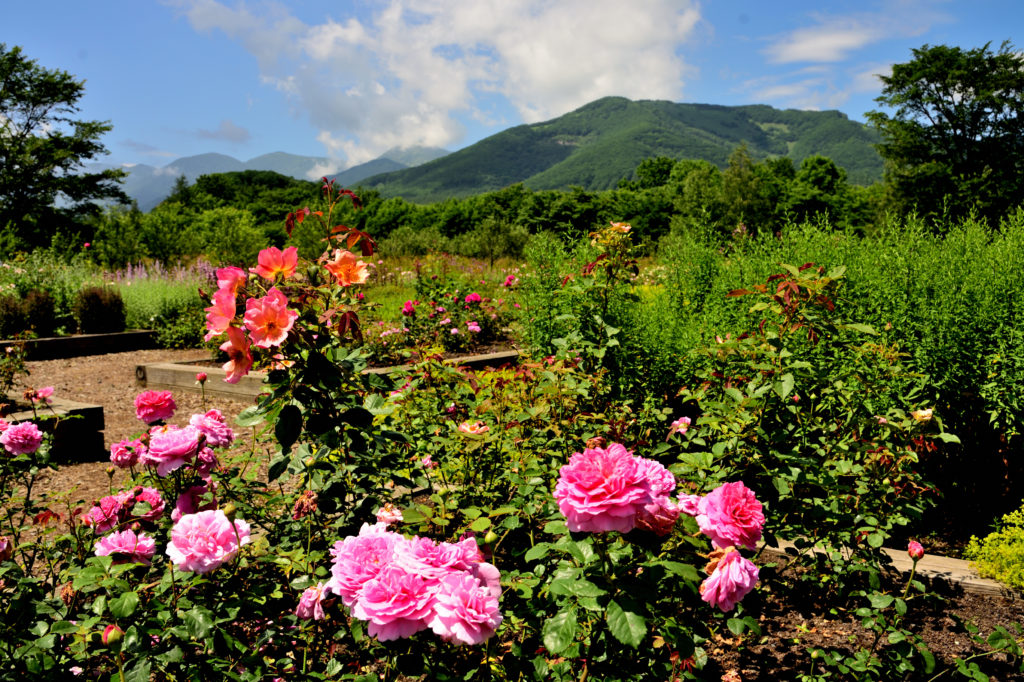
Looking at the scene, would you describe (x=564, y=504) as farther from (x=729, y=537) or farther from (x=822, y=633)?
(x=822, y=633)

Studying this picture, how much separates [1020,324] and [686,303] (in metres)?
1.77

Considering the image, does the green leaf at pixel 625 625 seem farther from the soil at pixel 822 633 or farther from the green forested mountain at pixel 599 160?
the green forested mountain at pixel 599 160

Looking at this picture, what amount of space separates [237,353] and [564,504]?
81 cm

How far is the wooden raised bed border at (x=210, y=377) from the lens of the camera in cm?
543

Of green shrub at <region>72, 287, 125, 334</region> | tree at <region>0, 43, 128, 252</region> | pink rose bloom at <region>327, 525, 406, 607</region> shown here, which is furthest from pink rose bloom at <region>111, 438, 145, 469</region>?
tree at <region>0, 43, 128, 252</region>

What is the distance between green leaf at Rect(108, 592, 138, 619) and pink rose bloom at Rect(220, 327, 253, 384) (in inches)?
17.0

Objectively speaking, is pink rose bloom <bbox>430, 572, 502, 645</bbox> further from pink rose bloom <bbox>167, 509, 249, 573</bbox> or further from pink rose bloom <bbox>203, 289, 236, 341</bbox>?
pink rose bloom <bbox>203, 289, 236, 341</bbox>

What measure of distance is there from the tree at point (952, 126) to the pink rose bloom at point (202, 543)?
30.8 m

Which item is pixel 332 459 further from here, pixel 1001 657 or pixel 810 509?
pixel 1001 657

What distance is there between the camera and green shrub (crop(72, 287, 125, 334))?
827 cm

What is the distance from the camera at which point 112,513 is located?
59.2 inches

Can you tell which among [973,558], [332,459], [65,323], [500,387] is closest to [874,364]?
[973,558]

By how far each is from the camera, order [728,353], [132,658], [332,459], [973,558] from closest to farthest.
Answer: [132,658] → [332,459] → [728,353] → [973,558]

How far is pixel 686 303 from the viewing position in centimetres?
409
